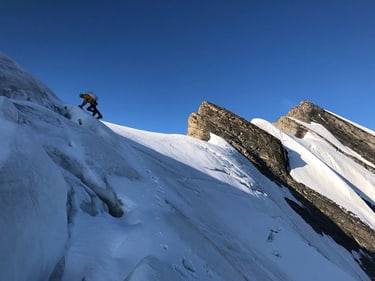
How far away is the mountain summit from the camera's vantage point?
538cm

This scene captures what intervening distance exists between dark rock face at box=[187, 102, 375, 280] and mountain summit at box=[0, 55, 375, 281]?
128 millimetres

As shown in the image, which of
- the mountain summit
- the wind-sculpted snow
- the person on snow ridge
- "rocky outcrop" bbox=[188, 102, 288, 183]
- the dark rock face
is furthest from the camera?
"rocky outcrop" bbox=[188, 102, 288, 183]

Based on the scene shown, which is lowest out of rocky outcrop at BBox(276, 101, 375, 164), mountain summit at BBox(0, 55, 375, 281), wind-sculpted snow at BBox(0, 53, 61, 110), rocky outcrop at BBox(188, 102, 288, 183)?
mountain summit at BBox(0, 55, 375, 281)

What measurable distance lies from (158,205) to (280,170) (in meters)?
23.2

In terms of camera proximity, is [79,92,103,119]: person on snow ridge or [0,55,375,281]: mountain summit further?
[79,92,103,119]: person on snow ridge

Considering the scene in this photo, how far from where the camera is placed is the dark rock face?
24250 mm

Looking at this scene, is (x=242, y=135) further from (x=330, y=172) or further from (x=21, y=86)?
(x=21, y=86)

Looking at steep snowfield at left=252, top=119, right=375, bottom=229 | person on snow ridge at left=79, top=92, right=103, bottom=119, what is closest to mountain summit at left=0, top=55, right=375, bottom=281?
steep snowfield at left=252, top=119, right=375, bottom=229

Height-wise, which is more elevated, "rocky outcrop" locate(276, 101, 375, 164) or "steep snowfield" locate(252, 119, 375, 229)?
"rocky outcrop" locate(276, 101, 375, 164)

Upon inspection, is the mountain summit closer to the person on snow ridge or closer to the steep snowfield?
the steep snowfield

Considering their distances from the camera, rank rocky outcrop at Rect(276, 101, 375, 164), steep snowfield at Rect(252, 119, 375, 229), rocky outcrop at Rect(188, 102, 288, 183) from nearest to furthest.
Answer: rocky outcrop at Rect(188, 102, 288, 183), steep snowfield at Rect(252, 119, 375, 229), rocky outcrop at Rect(276, 101, 375, 164)

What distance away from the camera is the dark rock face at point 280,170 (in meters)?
→ 24.2

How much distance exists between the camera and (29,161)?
5398 mm

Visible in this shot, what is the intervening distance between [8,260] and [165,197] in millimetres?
6575
